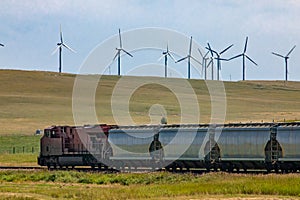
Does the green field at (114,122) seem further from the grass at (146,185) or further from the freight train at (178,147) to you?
the freight train at (178,147)

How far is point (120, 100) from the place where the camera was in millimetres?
137625

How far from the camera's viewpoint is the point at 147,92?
517 feet

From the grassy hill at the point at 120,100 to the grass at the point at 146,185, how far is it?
166ft

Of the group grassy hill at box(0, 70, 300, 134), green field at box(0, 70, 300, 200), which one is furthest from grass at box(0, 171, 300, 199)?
grassy hill at box(0, 70, 300, 134)

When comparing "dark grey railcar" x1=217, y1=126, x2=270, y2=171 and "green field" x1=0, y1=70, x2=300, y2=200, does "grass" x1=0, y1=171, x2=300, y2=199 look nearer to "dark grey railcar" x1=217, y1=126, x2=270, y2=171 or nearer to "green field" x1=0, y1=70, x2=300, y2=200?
"green field" x1=0, y1=70, x2=300, y2=200

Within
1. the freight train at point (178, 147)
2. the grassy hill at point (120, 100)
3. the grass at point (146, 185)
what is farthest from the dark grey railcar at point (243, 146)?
the grassy hill at point (120, 100)

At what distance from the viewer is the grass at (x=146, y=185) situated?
3350cm

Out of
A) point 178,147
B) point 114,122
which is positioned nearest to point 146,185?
point 178,147

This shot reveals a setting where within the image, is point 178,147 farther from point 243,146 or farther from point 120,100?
point 120,100

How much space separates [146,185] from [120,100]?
319 feet

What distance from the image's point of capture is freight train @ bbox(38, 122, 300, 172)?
4441 cm

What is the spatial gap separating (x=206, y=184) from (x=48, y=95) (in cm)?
11053

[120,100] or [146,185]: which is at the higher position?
[120,100]

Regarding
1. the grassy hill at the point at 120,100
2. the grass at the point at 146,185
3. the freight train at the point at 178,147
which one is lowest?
the grass at the point at 146,185
